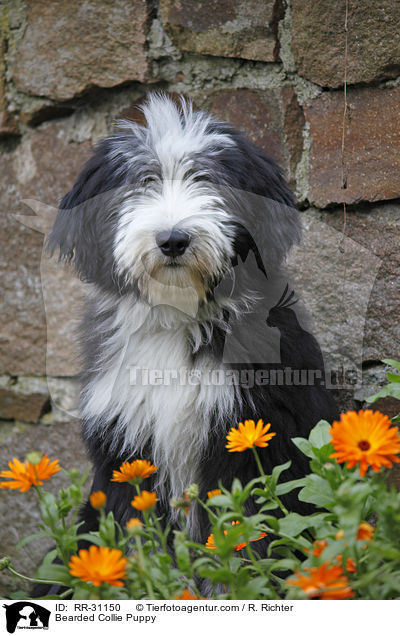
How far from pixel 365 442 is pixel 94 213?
1040 millimetres

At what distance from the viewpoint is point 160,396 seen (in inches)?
67.3

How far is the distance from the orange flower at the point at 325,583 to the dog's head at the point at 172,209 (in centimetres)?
86

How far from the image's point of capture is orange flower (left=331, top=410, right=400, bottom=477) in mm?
922

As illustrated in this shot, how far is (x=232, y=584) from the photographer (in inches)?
37.7

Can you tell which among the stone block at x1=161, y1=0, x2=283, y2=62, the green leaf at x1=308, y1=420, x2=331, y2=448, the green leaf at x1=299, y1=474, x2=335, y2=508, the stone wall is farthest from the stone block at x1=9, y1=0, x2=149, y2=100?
the green leaf at x1=299, y1=474, x2=335, y2=508

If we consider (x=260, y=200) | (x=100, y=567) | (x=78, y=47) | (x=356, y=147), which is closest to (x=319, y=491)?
(x=100, y=567)

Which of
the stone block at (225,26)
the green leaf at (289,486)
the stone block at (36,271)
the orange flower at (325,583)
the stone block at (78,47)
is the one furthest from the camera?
the stone block at (36,271)

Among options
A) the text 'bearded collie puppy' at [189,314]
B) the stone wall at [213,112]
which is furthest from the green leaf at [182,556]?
the stone wall at [213,112]

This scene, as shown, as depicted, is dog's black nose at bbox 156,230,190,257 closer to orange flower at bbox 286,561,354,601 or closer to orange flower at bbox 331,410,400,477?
orange flower at bbox 331,410,400,477

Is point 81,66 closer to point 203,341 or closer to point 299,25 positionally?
point 299,25
